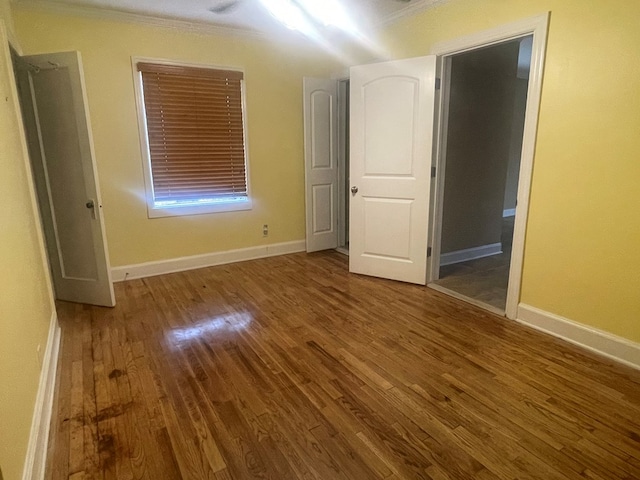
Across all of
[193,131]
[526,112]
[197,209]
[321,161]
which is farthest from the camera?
[321,161]

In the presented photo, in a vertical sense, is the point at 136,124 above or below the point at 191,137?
above

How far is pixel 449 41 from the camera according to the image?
3104 millimetres

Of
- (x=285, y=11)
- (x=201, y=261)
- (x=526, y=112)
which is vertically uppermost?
(x=285, y=11)

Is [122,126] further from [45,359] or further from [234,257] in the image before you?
[45,359]

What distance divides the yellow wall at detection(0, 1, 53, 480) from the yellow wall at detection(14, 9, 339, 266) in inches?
30.2

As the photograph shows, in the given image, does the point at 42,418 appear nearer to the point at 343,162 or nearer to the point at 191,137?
the point at 191,137

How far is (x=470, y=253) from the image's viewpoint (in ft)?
14.7

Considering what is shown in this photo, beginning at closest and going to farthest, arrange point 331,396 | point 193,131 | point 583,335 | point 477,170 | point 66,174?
point 331,396
point 583,335
point 66,174
point 193,131
point 477,170

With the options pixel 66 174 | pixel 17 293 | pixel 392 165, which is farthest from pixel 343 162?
pixel 17 293

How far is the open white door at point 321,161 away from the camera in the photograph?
4.49 meters

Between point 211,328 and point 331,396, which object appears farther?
point 211,328

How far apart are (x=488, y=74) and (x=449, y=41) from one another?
1197 mm

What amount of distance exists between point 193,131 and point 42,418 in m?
2.95

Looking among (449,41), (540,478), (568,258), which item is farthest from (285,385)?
(449,41)
